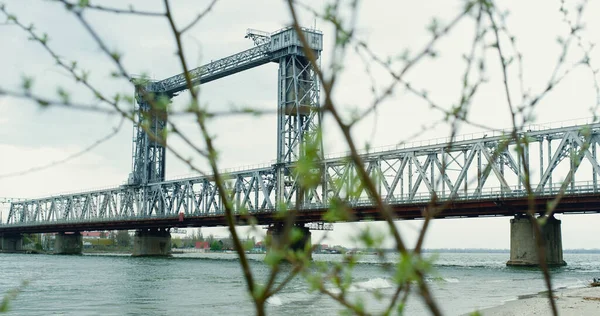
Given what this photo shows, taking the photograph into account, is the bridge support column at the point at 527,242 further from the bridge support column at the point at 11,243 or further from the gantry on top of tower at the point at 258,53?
the bridge support column at the point at 11,243

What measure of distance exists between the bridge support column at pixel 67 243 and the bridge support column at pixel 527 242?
8371 cm

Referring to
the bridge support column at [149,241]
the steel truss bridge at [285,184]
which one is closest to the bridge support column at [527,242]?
the steel truss bridge at [285,184]

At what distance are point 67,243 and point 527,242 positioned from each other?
283 feet

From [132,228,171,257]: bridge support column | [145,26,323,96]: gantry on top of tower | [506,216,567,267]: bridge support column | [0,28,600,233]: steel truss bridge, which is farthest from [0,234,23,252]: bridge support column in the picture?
[506,216,567,267]: bridge support column

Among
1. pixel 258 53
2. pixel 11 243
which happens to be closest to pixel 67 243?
pixel 11 243

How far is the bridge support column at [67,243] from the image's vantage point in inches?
4611

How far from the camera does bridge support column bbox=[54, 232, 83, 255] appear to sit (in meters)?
117

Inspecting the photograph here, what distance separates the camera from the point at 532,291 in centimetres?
3161

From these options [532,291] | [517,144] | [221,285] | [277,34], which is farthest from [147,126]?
[277,34]

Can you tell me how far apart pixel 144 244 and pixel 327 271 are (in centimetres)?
9793

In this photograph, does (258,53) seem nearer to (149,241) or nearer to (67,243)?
(149,241)

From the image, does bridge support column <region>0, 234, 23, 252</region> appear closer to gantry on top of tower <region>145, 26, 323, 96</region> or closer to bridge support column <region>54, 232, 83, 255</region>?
bridge support column <region>54, 232, 83, 255</region>

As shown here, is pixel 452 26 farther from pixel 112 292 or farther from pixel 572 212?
pixel 572 212

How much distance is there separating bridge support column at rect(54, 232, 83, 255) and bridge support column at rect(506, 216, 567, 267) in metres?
83.7
